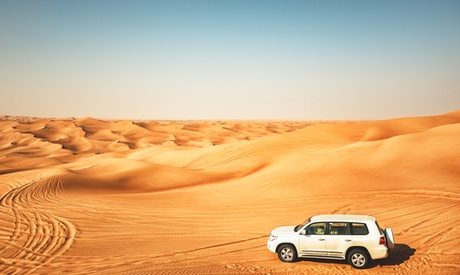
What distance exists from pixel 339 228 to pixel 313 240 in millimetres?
770

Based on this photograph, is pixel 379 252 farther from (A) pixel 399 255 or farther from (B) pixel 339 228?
(A) pixel 399 255

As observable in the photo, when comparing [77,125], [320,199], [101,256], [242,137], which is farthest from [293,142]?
[77,125]

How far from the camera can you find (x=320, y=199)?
53.1 ft

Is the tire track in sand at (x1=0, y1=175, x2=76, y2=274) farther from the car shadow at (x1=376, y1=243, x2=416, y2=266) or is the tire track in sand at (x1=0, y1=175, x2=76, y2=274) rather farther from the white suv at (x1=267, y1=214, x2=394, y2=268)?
the car shadow at (x1=376, y1=243, x2=416, y2=266)

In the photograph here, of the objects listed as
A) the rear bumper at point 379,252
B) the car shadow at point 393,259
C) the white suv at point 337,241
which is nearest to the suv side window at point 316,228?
the white suv at point 337,241

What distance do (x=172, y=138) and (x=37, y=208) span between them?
52.6 m

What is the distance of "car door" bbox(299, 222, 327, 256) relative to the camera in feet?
28.5

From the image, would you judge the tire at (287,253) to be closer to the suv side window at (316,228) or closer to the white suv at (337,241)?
the white suv at (337,241)

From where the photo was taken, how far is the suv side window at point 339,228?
8594mm

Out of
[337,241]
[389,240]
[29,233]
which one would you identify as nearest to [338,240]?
[337,241]

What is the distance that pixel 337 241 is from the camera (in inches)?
338

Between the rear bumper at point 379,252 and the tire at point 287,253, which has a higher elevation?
the rear bumper at point 379,252

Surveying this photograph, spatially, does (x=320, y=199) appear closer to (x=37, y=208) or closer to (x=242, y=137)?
(x=37, y=208)

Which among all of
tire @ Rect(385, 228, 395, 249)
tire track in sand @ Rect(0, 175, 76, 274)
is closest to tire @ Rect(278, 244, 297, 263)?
tire @ Rect(385, 228, 395, 249)
